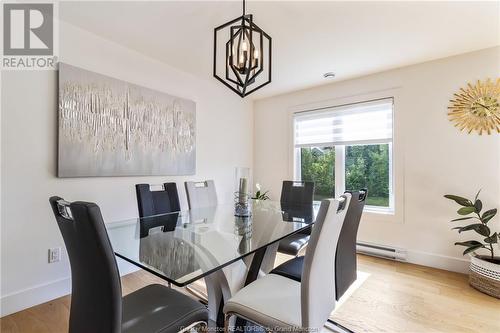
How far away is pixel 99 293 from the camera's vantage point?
91 cm

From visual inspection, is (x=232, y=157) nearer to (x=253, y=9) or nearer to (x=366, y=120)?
(x=366, y=120)

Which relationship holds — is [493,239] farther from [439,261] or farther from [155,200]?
[155,200]

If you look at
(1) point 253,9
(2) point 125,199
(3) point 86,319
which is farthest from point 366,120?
(3) point 86,319

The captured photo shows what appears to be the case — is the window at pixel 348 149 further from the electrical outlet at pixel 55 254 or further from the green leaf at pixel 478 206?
the electrical outlet at pixel 55 254

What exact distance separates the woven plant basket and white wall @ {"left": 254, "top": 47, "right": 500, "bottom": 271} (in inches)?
14.7

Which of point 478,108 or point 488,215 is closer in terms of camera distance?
point 488,215

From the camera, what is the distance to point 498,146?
246 cm

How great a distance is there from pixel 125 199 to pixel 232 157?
5.76 feet

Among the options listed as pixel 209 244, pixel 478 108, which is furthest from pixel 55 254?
pixel 478 108

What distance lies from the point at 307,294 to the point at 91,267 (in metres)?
0.86

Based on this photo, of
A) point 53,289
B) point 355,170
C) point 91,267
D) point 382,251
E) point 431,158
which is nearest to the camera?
point 91,267

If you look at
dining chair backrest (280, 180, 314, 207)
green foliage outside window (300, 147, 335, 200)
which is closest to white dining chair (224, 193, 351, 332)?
dining chair backrest (280, 180, 314, 207)

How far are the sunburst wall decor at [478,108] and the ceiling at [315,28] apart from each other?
0.42 m

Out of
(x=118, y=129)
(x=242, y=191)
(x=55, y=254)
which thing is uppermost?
(x=118, y=129)
